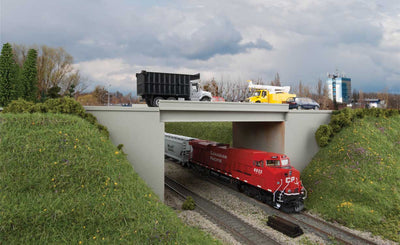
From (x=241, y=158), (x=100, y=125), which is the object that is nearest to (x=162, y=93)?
(x=100, y=125)

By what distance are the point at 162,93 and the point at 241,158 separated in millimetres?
7511

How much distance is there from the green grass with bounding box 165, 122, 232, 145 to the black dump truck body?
17.8 m

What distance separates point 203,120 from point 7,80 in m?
12.3

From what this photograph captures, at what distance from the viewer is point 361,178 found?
1816cm

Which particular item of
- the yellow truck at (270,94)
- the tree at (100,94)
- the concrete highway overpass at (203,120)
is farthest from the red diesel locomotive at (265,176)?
the tree at (100,94)

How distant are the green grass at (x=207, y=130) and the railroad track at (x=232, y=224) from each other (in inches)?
694

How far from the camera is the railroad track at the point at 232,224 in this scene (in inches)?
532

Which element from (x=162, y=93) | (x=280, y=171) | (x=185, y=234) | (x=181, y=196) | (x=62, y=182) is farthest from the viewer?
(x=181, y=196)

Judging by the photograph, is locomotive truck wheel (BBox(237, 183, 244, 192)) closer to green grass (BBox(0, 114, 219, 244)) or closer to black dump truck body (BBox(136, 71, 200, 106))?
black dump truck body (BBox(136, 71, 200, 106))

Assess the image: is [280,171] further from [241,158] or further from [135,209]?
[135,209]

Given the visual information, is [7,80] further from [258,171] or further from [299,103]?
[299,103]

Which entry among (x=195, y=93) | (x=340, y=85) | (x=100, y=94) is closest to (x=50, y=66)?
(x=100, y=94)

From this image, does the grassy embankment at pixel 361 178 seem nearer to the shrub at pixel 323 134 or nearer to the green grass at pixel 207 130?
the shrub at pixel 323 134

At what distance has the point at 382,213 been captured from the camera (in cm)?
1597
